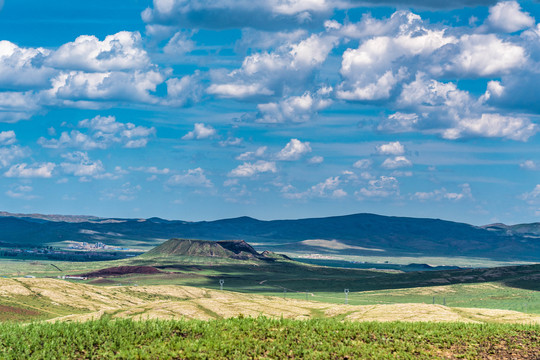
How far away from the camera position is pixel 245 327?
2009 inches

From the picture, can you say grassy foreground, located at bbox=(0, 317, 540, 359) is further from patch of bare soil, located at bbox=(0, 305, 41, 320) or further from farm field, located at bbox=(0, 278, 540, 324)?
patch of bare soil, located at bbox=(0, 305, 41, 320)

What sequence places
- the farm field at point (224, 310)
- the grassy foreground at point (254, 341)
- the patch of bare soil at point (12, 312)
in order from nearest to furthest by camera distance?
the grassy foreground at point (254, 341), the farm field at point (224, 310), the patch of bare soil at point (12, 312)

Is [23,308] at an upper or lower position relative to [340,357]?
lower

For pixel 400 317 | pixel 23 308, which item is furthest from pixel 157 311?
pixel 23 308

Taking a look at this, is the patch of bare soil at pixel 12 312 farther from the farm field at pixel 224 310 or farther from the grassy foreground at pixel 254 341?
the grassy foreground at pixel 254 341

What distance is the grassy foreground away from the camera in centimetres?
4497

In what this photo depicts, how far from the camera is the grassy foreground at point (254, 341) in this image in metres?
45.0

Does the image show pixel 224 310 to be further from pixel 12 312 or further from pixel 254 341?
pixel 254 341

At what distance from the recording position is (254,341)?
158 feet

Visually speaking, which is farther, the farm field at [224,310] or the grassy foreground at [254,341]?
the farm field at [224,310]

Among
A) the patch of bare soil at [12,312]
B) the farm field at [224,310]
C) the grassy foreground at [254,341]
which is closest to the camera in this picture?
the grassy foreground at [254,341]

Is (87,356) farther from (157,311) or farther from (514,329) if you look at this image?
(157,311)

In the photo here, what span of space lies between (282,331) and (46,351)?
56.7 ft

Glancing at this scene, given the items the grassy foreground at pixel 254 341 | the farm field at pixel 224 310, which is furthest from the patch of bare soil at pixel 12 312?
the grassy foreground at pixel 254 341
